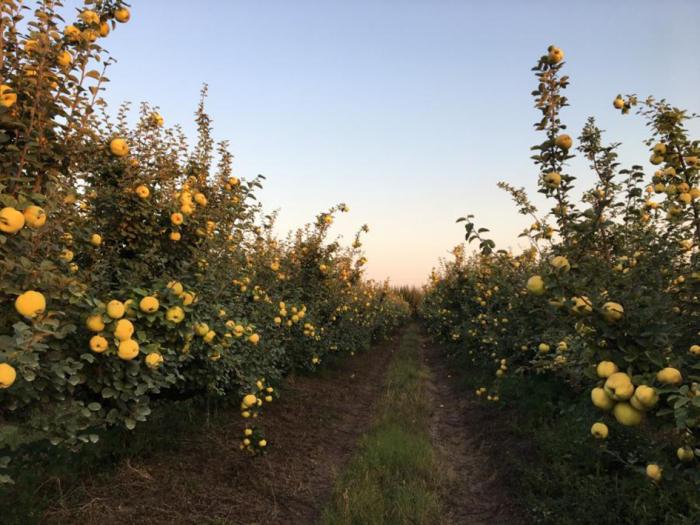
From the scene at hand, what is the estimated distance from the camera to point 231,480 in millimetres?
4520

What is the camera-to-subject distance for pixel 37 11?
2.42 metres

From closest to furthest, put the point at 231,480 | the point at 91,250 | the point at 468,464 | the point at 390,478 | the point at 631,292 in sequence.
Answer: the point at 631,292
the point at 91,250
the point at 231,480
the point at 390,478
the point at 468,464

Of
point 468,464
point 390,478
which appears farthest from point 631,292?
point 468,464

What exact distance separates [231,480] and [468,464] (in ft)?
10.4

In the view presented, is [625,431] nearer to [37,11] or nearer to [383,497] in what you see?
[383,497]

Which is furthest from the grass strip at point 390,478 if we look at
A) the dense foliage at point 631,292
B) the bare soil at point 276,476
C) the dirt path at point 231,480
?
the dense foliage at point 631,292

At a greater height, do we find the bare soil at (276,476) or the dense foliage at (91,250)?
the dense foliage at (91,250)

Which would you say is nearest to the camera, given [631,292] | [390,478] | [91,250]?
[631,292]

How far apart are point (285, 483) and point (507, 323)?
620cm

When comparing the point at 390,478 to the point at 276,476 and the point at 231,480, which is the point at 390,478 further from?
the point at 231,480

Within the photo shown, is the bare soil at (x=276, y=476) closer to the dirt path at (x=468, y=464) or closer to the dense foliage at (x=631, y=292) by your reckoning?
the dirt path at (x=468, y=464)

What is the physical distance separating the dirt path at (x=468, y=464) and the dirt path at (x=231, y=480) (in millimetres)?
1325

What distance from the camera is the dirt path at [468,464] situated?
4.38 m

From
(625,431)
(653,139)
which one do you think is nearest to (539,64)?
(653,139)
